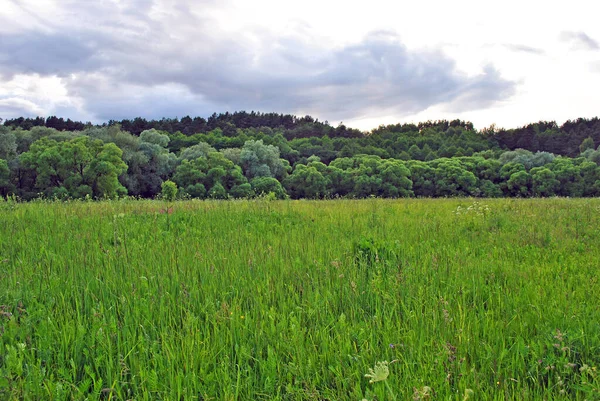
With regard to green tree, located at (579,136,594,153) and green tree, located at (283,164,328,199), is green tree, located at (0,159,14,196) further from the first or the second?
green tree, located at (579,136,594,153)

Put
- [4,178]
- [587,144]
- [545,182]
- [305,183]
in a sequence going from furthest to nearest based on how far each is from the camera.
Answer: [587,144] < [305,183] < [545,182] < [4,178]

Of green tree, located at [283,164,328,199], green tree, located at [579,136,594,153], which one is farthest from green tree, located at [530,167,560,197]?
green tree, located at [283,164,328,199]

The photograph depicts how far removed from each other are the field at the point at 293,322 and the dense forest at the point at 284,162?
21.6 m

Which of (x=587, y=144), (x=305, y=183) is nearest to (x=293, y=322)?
(x=305, y=183)

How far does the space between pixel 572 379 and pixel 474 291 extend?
1.39 m

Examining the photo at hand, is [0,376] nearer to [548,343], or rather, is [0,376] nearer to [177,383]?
[177,383]

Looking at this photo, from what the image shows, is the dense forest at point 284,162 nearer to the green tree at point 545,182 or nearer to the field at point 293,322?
the green tree at point 545,182

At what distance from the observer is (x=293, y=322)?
3.08m

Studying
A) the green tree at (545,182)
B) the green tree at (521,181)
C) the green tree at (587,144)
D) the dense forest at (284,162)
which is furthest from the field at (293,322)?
the green tree at (587,144)

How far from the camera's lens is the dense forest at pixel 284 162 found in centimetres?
4534

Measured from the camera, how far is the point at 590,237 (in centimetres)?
749

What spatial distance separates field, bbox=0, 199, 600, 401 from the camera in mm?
2371

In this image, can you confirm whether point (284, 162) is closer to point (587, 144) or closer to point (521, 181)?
point (521, 181)

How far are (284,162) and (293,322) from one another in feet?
215
